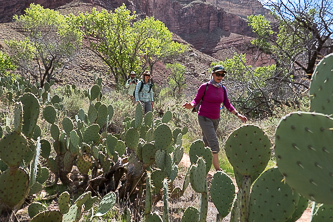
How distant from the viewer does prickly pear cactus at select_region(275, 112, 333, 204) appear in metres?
0.77

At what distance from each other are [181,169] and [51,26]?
18.7 m

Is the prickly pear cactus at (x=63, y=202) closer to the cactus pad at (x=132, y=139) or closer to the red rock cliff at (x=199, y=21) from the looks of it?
the cactus pad at (x=132, y=139)

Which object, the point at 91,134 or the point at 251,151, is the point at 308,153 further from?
the point at 91,134

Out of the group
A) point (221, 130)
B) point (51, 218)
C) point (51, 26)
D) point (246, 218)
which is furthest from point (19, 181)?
point (51, 26)

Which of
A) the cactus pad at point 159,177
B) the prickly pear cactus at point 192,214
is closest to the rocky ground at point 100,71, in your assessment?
the cactus pad at point 159,177

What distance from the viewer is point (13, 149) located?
6.15 feet

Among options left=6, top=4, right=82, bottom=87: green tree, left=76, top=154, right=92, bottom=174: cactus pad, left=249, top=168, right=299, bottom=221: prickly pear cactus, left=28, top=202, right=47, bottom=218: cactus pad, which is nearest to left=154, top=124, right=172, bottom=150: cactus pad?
left=76, top=154, right=92, bottom=174: cactus pad

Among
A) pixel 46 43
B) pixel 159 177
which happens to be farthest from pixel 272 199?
pixel 46 43

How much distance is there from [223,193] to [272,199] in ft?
1.30

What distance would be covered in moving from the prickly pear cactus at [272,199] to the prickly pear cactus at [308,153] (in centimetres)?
45

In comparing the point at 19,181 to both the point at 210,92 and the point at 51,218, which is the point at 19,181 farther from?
the point at 210,92

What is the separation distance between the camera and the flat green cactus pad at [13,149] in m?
1.86

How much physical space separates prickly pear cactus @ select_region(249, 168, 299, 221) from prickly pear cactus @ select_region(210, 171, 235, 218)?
307mm

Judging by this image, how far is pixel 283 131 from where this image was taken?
2.65ft
